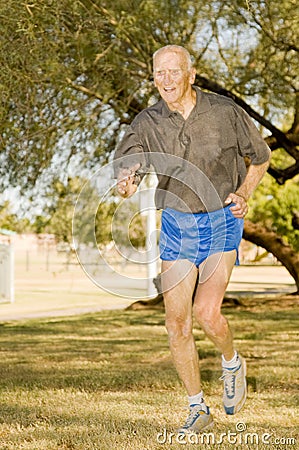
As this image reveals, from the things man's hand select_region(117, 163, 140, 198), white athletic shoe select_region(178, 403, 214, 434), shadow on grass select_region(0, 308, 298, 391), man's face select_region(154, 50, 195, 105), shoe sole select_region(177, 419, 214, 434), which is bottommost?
shadow on grass select_region(0, 308, 298, 391)

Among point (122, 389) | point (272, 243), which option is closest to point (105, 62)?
point (122, 389)

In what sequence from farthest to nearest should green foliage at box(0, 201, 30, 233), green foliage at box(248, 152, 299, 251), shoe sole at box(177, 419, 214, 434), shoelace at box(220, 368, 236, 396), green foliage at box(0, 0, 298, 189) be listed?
green foliage at box(248, 152, 299, 251), green foliage at box(0, 201, 30, 233), green foliage at box(0, 0, 298, 189), shoelace at box(220, 368, 236, 396), shoe sole at box(177, 419, 214, 434)

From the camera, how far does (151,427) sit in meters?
4.95

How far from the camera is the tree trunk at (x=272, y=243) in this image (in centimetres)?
1620

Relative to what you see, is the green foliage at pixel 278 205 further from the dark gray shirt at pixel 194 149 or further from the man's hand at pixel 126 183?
the man's hand at pixel 126 183

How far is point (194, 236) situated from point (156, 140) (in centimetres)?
60

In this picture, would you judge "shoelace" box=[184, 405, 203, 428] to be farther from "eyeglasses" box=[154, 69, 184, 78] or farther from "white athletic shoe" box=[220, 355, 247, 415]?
"eyeglasses" box=[154, 69, 184, 78]

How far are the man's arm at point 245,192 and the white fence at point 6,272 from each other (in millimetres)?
16876

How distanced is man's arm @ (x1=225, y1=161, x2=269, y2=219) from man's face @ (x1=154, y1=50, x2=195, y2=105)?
62 cm

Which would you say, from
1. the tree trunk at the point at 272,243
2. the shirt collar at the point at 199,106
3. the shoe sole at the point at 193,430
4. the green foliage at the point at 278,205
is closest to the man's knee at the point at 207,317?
the shoe sole at the point at 193,430

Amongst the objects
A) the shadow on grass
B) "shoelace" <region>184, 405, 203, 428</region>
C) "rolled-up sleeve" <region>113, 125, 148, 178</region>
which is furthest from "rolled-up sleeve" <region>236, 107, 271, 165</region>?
the shadow on grass

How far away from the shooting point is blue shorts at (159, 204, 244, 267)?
4.66 m

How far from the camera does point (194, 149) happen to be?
15.1ft

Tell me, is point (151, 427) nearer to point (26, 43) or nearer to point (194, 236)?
point (194, 236)
